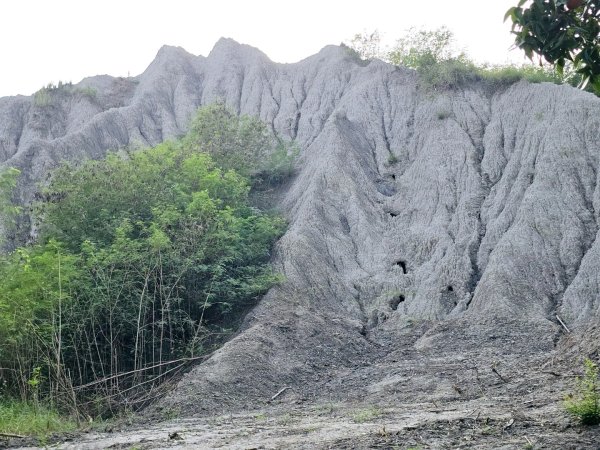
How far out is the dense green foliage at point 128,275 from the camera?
17328 mm

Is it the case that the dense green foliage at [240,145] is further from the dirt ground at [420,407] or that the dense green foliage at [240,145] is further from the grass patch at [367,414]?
the grass patch at [367,414]

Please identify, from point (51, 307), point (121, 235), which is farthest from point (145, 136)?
point (51, 307)

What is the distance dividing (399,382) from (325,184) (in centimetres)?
1229

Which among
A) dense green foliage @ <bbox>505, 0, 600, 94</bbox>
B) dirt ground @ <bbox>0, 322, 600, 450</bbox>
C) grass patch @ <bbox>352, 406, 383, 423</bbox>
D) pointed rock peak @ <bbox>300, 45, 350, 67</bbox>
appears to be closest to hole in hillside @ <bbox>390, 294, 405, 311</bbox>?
dirt ground @ <bbox>0, 322, 600, 450</bbox>

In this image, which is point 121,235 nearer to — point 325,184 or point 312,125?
point 325,184

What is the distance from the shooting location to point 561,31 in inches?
240

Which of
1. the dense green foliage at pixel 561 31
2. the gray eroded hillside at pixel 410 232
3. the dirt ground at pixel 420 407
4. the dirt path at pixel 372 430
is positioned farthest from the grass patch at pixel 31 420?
the dense green foliage at pixel 561 31

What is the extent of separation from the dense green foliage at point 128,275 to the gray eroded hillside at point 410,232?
1129 mm

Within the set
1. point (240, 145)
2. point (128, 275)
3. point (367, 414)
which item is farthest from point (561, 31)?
point (240, 145)

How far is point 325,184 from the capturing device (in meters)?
28.1

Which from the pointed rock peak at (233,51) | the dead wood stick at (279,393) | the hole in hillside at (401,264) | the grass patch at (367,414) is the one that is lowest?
the dead wood stick at (279,393)

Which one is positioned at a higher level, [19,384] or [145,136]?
[145,136]

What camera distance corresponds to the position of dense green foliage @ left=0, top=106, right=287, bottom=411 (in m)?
17.3

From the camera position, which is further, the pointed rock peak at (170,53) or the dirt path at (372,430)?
the pointed rock peak at (170,53)
